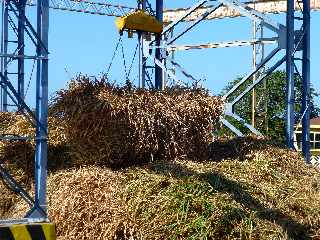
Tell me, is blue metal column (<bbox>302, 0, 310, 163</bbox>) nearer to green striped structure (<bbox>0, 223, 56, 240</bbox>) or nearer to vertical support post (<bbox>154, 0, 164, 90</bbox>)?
vertical support post (<bbox>154, 0, 164, 90</bbox>)

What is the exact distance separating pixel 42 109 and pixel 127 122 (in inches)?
85.2

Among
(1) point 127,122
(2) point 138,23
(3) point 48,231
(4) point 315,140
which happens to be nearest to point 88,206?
(1) point 127,122

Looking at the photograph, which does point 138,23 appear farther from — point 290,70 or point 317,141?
point 317,141

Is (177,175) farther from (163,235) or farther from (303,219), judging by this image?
(303,219)

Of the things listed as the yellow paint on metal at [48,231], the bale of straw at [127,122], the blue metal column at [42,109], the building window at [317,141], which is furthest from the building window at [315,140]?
the yellow paint on metal at [48,231]

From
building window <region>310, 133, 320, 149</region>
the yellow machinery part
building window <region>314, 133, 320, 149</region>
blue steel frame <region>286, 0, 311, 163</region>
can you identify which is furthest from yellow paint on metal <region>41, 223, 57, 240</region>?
building window <region>314, 133, 320, 149</region>

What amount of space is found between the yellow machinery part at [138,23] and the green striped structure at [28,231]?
6427 millimetres

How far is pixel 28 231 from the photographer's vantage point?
4996 millimetres

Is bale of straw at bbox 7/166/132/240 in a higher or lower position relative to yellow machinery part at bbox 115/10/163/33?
lower

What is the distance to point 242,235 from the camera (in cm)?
681

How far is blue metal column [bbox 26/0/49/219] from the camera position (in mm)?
6469

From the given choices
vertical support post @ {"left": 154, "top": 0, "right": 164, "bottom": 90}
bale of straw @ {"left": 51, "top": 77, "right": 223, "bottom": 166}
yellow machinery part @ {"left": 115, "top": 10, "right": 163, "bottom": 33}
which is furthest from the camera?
vertical support post @ {"left": 154, "top": 0, "right": 164, "bottom": 90}

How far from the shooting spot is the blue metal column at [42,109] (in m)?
6.47

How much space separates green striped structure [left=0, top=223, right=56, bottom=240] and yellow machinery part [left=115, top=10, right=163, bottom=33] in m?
6.43
